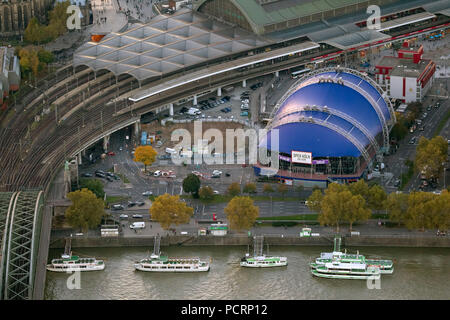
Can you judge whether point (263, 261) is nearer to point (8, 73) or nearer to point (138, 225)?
point (138, 225)

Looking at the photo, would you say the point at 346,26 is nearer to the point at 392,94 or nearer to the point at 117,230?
the point at 392,94

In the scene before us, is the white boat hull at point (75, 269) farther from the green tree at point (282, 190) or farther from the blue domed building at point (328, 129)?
the blue domed building at point (328, 129)

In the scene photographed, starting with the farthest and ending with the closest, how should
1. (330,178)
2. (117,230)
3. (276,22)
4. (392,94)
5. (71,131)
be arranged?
(276,22), (392,94), (71,131), (330,178), (117,230)

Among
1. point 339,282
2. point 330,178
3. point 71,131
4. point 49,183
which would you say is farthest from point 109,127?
point 339,282

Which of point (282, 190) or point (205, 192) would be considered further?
point (282, 190)

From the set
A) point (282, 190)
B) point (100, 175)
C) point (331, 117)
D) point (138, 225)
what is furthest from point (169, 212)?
point (331, 117)

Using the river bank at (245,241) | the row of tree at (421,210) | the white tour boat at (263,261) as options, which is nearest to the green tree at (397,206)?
the row of tree at (421,210)

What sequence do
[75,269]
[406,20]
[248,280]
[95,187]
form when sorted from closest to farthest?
1. [248,280]
2. [75,269]
3. [95,187]
4. [406,20]

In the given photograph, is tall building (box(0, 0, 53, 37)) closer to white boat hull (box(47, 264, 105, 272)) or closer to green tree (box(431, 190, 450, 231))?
white boat hull (box(47, 264, 105, 272))
